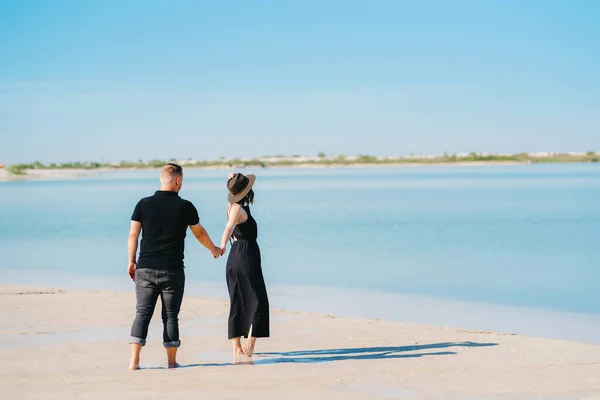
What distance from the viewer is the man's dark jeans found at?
6629mm

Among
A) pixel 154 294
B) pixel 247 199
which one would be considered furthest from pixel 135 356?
pixel 247 199

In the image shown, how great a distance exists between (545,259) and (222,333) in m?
12.4

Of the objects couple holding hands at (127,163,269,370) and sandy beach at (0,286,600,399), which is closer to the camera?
sandy beach at (0,286,600,399)

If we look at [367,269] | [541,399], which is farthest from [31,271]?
[541,399]

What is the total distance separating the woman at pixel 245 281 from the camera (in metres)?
7.44

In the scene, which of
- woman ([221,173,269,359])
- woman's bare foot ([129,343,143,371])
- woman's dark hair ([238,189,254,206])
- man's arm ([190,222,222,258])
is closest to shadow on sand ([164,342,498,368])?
woman ([221,173,269,359])

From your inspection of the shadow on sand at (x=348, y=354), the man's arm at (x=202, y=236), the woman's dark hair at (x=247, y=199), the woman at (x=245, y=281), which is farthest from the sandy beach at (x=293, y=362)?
the woman's dark hair at (x=247, y=199)

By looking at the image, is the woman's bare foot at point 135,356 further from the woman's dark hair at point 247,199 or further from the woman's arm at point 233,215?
the woman's dark hair at point 247,199

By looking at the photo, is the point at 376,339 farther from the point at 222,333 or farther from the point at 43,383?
the point at 43,383

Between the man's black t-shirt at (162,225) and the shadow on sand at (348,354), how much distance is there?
103cm

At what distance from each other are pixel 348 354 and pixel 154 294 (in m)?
2.00

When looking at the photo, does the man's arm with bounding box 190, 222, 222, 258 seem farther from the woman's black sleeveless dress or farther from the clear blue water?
the clear blue water

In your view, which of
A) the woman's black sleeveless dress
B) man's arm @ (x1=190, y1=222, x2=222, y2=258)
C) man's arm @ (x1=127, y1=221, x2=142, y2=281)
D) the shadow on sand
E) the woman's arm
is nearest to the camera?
man's arm @ (x1=127, y1=221, x2=142, y2=281)

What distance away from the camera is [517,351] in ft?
Result: 25.4
